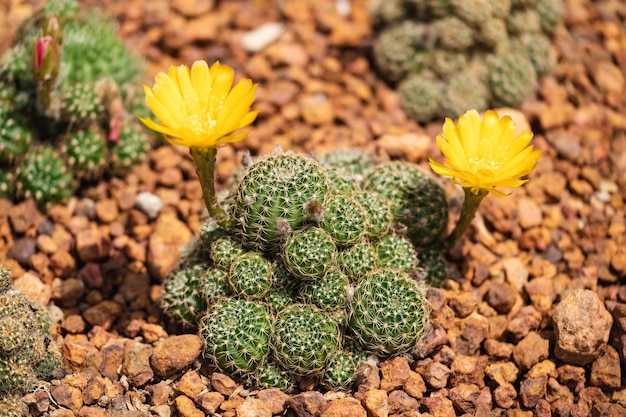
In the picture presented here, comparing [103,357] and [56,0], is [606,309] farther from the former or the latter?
[56,0]

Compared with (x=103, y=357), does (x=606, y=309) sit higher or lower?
lower

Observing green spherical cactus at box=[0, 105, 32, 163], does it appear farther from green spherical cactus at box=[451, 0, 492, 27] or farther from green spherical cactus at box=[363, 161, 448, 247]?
green spherical cactus at box=[451, 0, 492, 27]

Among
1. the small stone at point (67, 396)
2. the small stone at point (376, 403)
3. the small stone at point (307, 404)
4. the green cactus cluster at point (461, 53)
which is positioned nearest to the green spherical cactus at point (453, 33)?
the green cactus cluster at point (461, 53)

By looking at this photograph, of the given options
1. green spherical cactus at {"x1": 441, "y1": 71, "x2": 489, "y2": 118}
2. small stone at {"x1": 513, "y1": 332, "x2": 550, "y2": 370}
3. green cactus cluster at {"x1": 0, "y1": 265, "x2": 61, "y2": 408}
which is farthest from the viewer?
green spherical cactus at {"x1": 441, "y1": 71, "x2": 489, "y2": 118}

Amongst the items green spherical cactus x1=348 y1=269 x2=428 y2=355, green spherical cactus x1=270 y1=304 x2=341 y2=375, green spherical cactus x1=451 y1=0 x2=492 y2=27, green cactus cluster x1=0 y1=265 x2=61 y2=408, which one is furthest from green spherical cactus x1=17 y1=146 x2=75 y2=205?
green spherical cactus x1=451 y1=0 x2=492 y2=27

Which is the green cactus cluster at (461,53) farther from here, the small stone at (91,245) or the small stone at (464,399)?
the small stone at (91,245)

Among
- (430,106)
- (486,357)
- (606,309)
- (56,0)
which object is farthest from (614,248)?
(56,0)
